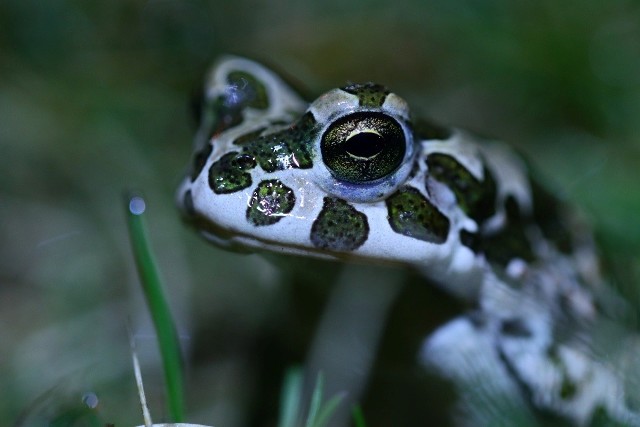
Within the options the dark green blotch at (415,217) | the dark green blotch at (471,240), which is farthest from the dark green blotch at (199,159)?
the dark green blotch at (471,240)

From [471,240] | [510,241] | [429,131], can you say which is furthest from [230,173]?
[510,241]

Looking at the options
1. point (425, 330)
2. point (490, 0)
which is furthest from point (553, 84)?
point (425, 330)

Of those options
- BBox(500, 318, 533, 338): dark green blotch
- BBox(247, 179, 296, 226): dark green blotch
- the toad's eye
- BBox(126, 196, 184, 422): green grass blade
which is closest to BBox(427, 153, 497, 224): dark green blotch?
the toad's eye

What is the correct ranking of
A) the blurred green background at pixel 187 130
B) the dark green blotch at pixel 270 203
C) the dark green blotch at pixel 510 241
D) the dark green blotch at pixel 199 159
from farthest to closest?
1. the blurred green background at pixel 187 130
2. the dark green blotch at pixel 510 241
3. the dark green blotch at pixel 199 159
4. the dark green blotch at pixel 270 203

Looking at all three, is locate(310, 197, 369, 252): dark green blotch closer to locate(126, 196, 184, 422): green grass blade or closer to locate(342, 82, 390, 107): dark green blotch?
locate(342, 82, 390, 107): dark green blotch

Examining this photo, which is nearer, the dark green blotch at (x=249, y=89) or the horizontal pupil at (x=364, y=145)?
the horizontal pupil at (x=364, y=145)

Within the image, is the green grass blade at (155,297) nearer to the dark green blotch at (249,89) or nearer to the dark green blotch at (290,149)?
the dark green blotch at (290,149)
